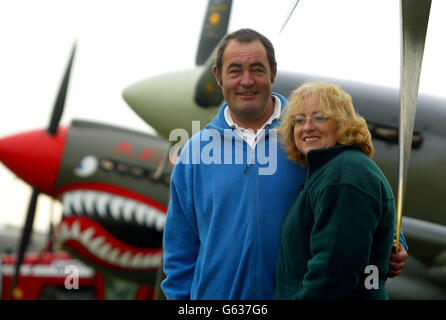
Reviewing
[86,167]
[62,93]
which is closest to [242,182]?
[86,167]

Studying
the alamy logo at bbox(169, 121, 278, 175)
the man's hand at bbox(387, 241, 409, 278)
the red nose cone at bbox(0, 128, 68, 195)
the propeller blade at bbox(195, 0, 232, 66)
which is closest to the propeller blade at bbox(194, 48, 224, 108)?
the propeller blade at bbox(195, 0, 232, 66)

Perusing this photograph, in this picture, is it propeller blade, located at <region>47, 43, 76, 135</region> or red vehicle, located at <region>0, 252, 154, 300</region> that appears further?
red vehicle, located at <region>0, 252, 154, 300</region>

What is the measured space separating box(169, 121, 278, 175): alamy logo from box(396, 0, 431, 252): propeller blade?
0.37 m

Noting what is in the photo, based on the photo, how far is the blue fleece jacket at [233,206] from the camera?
1373 millimetres

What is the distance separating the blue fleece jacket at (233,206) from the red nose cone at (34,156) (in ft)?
25.0

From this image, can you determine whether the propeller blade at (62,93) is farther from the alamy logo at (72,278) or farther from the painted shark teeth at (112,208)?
the alamy logo at (72,278)

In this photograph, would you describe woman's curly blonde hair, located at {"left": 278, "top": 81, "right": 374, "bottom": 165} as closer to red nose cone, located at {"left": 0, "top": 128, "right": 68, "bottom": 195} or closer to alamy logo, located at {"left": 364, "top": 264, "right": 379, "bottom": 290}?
alamy logo, located at {"left": 364, "top": 264, "right": 379, "bottom": 290}

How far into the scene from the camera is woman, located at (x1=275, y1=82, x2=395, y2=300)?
1.15 metres

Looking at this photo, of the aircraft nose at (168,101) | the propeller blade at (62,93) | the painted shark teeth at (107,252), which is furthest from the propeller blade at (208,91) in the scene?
the propeller blade at (62,93)

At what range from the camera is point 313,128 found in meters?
1.31
